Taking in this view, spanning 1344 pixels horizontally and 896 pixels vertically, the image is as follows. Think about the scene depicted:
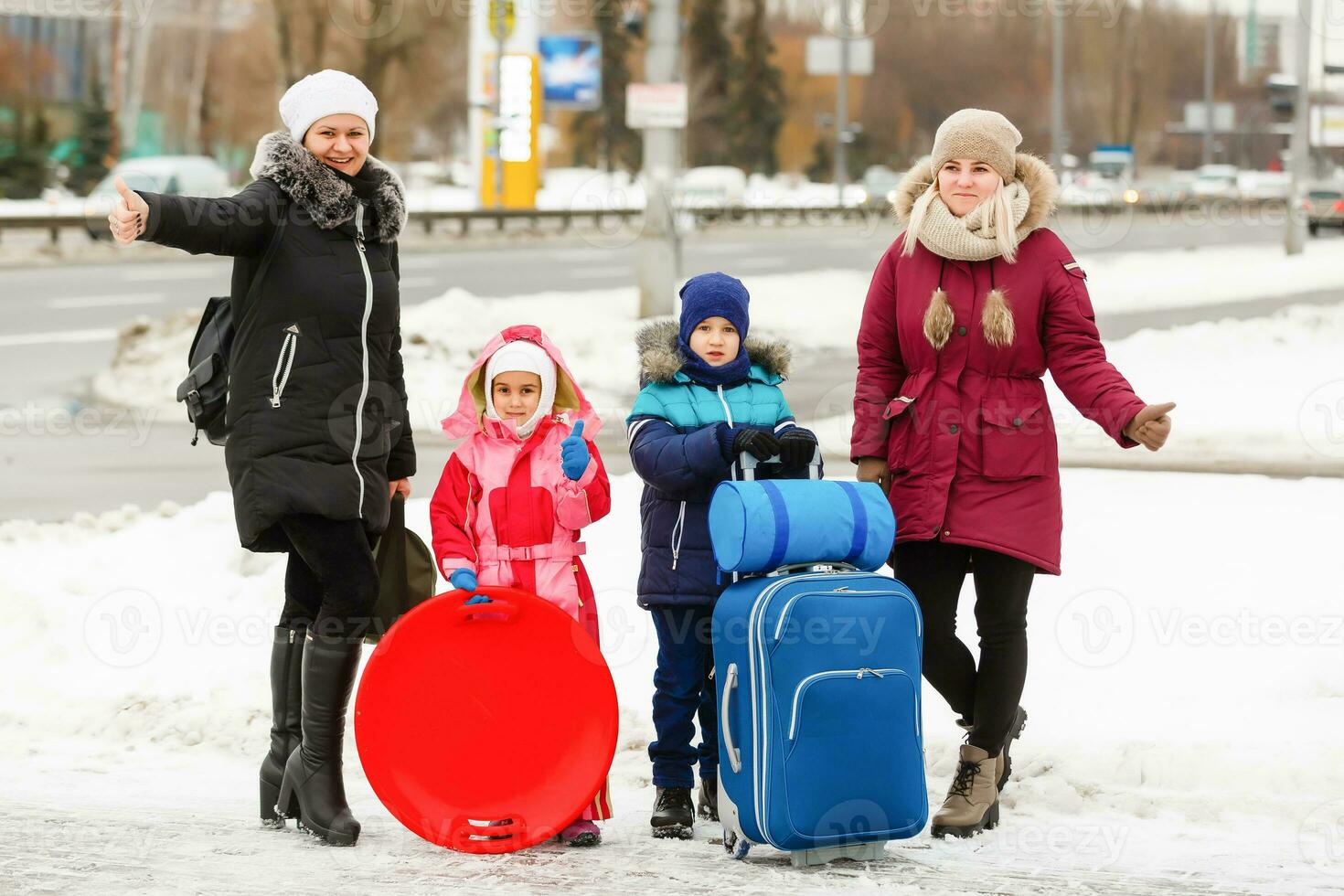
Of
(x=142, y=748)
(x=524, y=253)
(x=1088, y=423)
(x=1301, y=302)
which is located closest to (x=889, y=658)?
(x=142, y=748)

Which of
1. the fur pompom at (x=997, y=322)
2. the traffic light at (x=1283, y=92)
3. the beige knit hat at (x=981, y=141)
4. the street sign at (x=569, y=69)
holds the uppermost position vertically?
the street sign at (x=569, y=69)

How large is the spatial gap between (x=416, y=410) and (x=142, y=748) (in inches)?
257

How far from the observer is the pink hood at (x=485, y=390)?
14.3 feet

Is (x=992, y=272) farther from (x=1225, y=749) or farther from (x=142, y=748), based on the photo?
(x=142, y=748)

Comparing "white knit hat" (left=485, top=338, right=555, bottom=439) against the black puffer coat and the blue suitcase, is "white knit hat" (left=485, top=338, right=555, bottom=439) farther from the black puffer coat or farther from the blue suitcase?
the blue suitcase

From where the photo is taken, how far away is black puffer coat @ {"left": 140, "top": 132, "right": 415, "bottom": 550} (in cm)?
408

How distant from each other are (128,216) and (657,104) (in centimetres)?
1229

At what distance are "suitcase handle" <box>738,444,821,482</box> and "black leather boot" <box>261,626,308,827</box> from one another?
1210mm

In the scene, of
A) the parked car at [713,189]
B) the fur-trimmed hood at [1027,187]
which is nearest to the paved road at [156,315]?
the parked car at [713,189]

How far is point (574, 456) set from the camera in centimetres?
415

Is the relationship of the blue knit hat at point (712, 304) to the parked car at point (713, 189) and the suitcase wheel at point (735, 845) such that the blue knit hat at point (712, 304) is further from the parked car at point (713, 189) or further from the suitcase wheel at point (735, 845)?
the parked car at point (713, 189)

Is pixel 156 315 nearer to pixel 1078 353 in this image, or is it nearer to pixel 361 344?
pixel 361 344

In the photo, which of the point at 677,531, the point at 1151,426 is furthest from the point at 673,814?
the point at 1151,426

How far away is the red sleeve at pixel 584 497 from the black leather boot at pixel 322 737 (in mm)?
607
